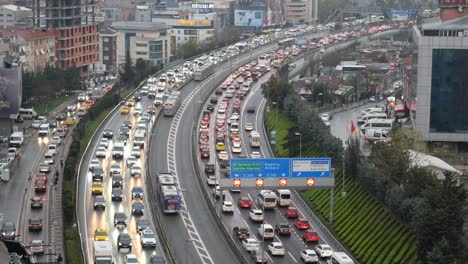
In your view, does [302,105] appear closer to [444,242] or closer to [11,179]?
[11,179]

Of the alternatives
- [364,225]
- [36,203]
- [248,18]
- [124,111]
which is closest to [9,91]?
[124,111]

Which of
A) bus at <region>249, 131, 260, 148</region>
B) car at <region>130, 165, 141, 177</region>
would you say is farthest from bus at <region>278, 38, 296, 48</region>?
car at <region>130, 165, 141, 177</region>

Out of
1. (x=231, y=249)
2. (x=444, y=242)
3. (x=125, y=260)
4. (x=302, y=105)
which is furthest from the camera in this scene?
(x=302, y=105)

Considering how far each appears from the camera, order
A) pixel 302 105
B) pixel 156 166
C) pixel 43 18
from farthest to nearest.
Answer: pixel 43 18
pixel 302 105
pixel 156 166

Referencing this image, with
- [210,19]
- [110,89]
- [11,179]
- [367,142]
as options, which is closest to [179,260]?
[11,179]

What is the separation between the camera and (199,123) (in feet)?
211

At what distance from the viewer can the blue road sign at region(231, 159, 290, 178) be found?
127ft

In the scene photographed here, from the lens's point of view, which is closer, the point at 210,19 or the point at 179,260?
the point at 179,260

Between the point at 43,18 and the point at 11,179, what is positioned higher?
the point at 43,18

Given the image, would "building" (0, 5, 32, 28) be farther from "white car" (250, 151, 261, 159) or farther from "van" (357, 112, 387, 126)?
"white car" (250, 151, 261, 159)

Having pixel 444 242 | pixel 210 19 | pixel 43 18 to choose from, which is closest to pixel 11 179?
pixel 444 242

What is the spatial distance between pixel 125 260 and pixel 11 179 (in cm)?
1526

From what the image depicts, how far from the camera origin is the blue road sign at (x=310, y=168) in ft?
128

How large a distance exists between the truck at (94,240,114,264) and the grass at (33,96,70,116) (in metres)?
32.6
